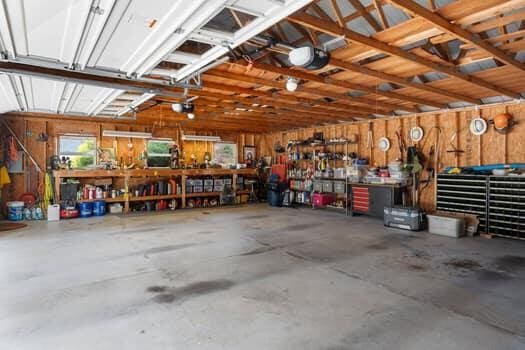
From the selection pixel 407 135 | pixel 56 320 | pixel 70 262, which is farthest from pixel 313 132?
pixel 56 320

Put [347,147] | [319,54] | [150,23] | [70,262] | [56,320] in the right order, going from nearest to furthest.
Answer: [150,23] → [56,320] → [319,54] → [70,262] → [347,147]

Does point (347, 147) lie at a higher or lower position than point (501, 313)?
higher

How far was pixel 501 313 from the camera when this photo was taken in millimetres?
2672

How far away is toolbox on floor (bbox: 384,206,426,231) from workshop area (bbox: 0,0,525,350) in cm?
4

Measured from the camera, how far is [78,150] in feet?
28.0

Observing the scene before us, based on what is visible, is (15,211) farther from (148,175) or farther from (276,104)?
(276,104)

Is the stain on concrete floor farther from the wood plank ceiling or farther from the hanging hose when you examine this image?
the hanging hose

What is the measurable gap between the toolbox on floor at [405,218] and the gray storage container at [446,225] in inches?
7.4

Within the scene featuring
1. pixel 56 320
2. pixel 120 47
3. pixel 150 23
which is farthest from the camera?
pixel 120 47

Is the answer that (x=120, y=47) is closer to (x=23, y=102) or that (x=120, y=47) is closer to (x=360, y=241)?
(x=23, y=102)

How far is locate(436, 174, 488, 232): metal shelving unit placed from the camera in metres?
5.71

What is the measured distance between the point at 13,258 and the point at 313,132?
812 cm

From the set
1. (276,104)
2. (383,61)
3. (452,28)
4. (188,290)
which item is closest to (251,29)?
(452,28)

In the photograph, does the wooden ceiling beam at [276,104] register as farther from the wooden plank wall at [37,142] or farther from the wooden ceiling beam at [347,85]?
the wooden plank wall at [37,142]
